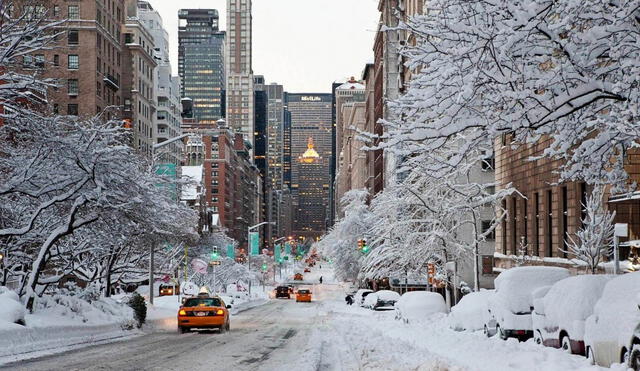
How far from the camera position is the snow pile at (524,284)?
20.0m

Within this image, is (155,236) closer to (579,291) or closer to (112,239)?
(112,239)

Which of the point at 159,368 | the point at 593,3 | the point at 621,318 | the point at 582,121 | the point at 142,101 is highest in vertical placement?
the point at 142,101

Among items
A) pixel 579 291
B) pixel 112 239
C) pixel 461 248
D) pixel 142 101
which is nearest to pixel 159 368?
pixel 579 291

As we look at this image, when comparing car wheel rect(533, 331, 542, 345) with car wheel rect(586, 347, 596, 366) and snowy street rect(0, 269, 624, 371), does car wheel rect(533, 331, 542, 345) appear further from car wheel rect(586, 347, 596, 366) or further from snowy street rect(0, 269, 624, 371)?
car wheel rect(586, 347, 596, 366)

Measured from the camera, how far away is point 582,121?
13.5 meters

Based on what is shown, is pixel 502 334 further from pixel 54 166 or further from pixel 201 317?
pixel 54 166

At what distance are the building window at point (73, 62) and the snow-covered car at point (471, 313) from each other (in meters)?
78.3

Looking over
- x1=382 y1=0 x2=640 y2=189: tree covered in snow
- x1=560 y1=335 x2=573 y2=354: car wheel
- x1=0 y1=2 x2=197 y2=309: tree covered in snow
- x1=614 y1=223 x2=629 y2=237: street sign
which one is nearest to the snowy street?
x1=560 y1=335 x2=573 y2=354: car wheel

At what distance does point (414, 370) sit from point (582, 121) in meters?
5.06

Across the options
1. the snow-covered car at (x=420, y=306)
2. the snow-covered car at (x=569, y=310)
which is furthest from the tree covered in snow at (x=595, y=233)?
the snow-covered car at (x=569, y=310)

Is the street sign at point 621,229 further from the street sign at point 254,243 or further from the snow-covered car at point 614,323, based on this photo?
the street sign at point 254,243

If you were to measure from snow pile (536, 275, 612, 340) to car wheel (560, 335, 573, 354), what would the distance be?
216 millimetres

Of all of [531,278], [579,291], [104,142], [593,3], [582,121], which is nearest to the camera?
[593,3]

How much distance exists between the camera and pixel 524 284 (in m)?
20.0
